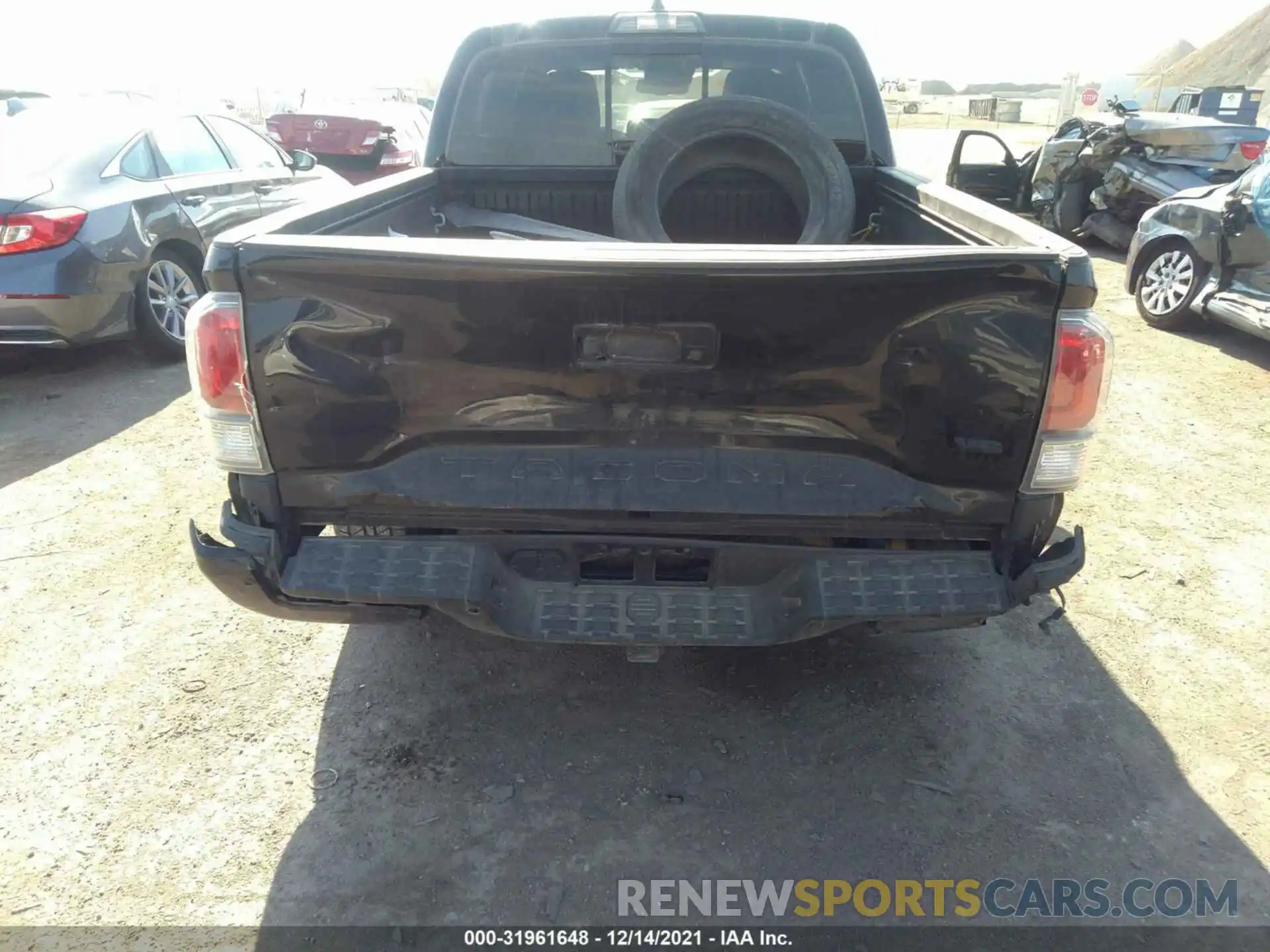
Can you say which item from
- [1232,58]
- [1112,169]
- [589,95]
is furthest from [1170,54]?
[589,95]

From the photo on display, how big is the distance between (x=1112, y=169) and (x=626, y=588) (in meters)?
10.2

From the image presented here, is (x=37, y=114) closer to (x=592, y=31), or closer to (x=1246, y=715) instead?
(x=592, y=31)

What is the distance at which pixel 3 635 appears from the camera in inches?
127

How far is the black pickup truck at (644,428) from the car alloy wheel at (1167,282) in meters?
5.65

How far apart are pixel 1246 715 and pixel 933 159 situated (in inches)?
740

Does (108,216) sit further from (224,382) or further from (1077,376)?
(1077,376)

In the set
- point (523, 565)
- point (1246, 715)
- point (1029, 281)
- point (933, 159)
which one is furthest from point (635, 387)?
point (933, 159)

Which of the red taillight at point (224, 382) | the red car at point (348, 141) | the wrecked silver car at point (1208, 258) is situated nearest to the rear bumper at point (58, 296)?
the red taillight at point (224, 382)

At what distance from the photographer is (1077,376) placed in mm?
2086

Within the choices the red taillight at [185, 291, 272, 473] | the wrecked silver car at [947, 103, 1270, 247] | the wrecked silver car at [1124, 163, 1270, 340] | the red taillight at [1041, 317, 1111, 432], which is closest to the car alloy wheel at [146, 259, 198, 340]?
the red taillight at [185, 291, 272, 473]

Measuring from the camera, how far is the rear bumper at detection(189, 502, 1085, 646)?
2203 millimetres

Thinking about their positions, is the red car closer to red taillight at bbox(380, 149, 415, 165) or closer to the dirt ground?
red taillight at bbox(380, 149, 415, 165)

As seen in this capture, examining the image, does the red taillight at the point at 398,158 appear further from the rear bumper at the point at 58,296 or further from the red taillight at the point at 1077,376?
the red taillight at the point at 1077,376

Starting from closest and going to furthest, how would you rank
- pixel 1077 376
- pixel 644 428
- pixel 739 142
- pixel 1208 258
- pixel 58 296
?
pixel 1077 376, pixel 644 428, pixel 739 142, pixel 58 296, pixel 1208 258
